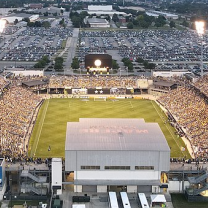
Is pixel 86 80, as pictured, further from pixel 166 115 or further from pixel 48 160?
pixel 48 160

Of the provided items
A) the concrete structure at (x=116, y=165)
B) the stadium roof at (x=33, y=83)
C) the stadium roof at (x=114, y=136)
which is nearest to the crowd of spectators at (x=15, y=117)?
the stadium roof at (x=33, y=83)

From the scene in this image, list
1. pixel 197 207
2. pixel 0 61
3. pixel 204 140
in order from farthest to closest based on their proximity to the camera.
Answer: pixel 0 61
pixel 204 140
pixel 197 207

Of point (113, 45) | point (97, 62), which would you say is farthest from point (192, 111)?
point (113, 45)

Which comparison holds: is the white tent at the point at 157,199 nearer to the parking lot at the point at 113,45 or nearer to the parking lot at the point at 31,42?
the parking lot at the point at 113,45

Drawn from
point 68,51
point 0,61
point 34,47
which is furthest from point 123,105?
point 34,47

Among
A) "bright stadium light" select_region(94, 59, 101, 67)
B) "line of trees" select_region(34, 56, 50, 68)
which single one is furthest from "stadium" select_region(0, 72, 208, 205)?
"line of trees" select_region(34, 56, 50, 68)

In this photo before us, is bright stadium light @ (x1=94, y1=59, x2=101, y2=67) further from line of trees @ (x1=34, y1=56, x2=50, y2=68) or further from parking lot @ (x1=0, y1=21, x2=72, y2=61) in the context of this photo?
parking lot @ (x1=0, y1=21, x2=72, y2=61)
